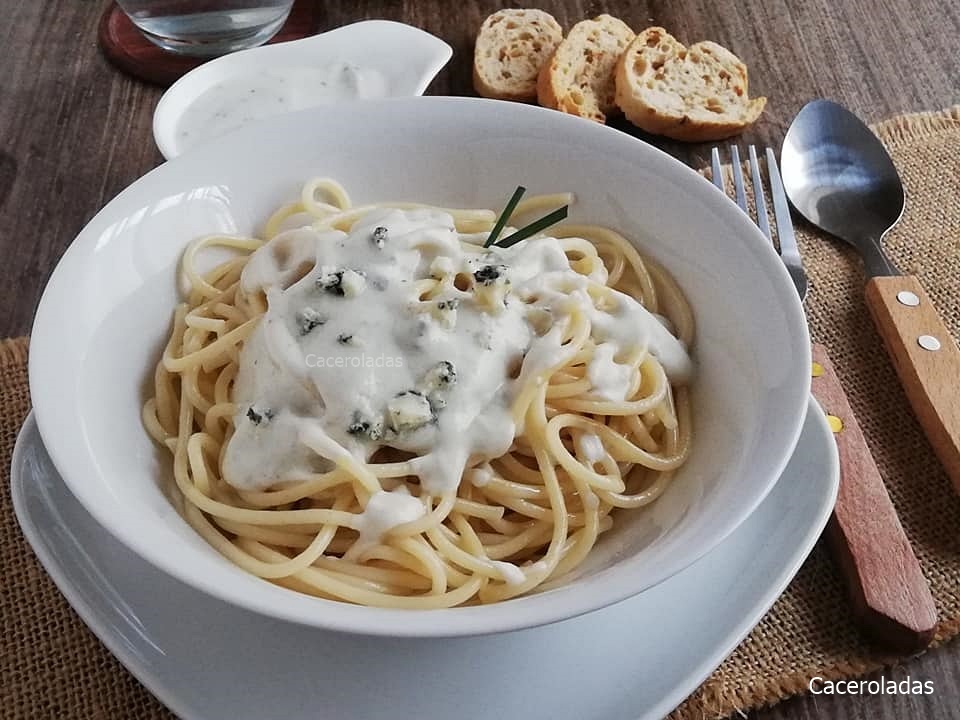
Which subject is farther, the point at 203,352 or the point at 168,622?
the point at 203,352

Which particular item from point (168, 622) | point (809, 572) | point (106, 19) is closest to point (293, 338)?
point (168, 622)

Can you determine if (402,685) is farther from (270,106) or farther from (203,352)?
(270,106)

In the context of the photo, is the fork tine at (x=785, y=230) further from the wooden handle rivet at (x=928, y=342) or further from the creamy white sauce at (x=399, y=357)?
the creamy white sauce at (x=399, y=357)

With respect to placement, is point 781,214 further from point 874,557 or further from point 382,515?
point 382,515

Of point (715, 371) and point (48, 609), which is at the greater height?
point (715, 371)

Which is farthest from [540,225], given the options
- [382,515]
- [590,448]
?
[382,515]

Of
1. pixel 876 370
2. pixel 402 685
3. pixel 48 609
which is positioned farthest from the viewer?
pixel 876 370

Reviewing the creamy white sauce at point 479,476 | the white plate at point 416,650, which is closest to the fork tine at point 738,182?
the white plate at point 416,650
